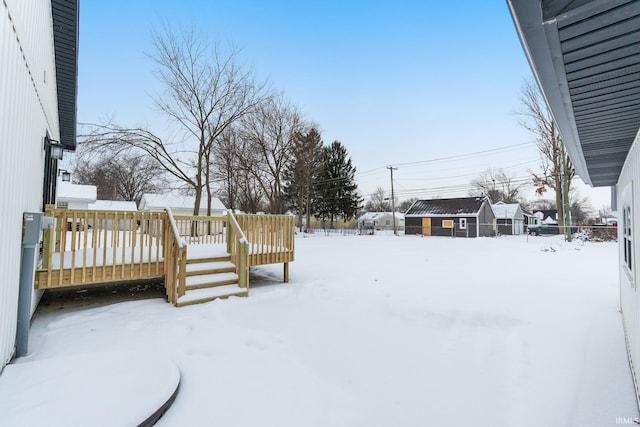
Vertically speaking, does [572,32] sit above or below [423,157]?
below

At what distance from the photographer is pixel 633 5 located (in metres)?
1.34

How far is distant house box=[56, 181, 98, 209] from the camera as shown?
21797 mm

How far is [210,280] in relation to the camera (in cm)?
545

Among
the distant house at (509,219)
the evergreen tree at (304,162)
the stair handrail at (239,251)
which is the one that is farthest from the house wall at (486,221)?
the stair handrail at (239,251)

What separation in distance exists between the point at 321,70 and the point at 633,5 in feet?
56.1

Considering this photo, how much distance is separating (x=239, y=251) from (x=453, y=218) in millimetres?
24469

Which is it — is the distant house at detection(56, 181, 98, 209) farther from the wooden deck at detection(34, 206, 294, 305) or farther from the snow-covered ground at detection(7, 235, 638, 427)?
the snow-covered ground at detection(7, 235, 638, 427)

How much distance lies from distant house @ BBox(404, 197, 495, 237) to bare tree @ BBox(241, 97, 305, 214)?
517 inches

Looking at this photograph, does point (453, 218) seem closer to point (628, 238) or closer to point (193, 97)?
point (193, 97)

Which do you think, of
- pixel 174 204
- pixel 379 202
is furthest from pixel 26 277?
pixel 379 202

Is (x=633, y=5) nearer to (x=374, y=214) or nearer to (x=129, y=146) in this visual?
(x=129, y=146)

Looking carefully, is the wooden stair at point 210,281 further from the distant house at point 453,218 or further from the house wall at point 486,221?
the house wall at point 486,221

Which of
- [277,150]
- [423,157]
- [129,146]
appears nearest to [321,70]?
[277,150]

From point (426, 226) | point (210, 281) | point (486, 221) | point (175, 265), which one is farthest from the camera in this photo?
point (426, 226)
